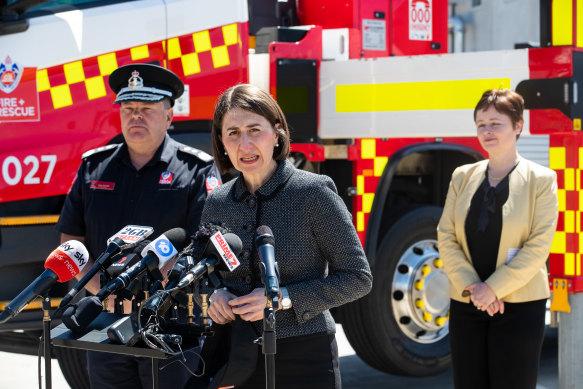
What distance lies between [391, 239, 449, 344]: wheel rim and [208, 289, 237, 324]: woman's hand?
2.76 meters

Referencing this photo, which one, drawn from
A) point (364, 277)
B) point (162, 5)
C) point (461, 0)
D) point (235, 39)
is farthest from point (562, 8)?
point (461, 0)

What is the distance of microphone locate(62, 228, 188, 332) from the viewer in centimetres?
215

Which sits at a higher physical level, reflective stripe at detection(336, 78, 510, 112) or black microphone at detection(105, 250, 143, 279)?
reflective stripe at detection(336, 78, 510, 112)

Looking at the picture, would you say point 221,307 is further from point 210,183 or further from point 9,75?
point 9,75

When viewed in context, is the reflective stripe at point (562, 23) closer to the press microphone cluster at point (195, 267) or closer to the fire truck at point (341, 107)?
the fire truck at point (341, 107)

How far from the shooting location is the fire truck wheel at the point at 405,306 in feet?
16.1

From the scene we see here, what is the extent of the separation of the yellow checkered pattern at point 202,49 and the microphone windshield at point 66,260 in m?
1.87

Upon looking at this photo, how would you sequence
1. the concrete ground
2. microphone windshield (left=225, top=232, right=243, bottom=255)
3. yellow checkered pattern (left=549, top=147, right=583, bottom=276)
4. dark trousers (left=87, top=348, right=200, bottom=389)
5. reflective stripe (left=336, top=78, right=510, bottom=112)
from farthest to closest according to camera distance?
the concrete ground
reflective stripe (left=336, top=78, right=510, bottom=112)
yellow checkered pattern (left=549, top=147, right=583, bottom=276)
dark trousers (left=87, top=348, right=200, bottom=389)
microphone windshield (left=225, top=232, right=243, bottom=255)

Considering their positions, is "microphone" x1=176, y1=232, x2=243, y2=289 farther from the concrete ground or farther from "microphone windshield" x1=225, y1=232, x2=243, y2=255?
the concrete ground

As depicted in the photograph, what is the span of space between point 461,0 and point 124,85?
4401 millimetres

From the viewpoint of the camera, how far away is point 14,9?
12.6 feet

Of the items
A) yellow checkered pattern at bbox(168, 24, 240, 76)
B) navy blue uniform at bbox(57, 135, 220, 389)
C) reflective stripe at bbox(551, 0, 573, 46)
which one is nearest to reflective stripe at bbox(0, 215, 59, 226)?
navy blue uniform at bbox(57, 135, 220, 389)

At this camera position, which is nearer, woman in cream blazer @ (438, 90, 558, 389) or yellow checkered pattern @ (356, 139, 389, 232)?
woman in cream blazer @ (438, 90, 558, 389)

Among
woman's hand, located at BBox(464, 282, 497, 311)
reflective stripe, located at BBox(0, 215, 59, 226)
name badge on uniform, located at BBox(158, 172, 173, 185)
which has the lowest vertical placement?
woman's hand, located at BBox(464, 282, 497, 311)
